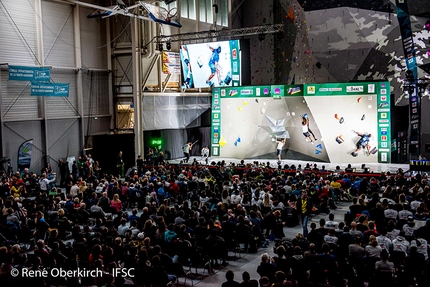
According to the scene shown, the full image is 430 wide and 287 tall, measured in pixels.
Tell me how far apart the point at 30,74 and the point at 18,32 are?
7.29 ft

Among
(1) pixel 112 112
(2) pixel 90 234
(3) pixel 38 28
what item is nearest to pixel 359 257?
(2) pixel 90 234

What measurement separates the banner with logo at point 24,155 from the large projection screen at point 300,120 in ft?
34.5

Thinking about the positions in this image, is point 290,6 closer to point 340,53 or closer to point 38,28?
point 340,53

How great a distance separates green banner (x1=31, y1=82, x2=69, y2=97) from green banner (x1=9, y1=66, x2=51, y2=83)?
0.22 metres

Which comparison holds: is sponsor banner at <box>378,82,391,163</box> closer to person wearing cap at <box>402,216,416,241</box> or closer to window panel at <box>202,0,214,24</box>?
window panel at <box>202,0,214,24</box>

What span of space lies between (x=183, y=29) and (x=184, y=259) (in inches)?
825

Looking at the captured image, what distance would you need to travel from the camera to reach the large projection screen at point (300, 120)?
23172 millimetres

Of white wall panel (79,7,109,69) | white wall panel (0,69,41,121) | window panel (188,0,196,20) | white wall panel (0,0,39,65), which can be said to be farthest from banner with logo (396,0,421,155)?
white wall panel (0,0,39,65)

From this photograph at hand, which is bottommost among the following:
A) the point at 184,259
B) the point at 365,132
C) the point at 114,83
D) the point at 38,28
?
the point at 184,259

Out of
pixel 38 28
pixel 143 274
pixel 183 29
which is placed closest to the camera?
pixel 143 274

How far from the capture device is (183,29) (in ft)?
93.0

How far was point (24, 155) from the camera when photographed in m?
20.5

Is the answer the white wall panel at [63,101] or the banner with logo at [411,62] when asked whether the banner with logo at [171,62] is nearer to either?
the white wall panel at [63,101]

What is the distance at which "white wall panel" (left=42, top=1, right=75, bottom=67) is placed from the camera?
21984mm
